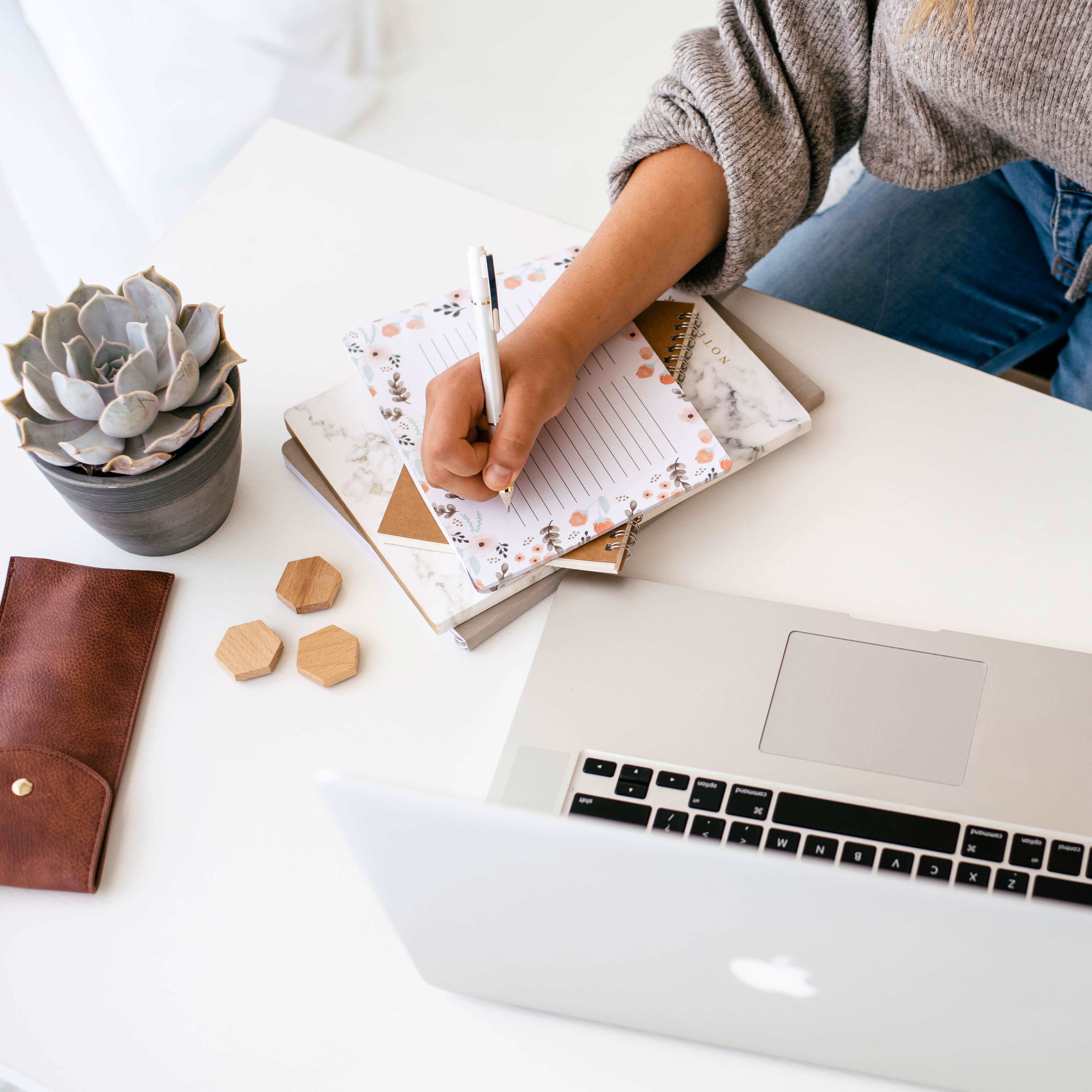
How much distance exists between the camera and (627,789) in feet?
1.57

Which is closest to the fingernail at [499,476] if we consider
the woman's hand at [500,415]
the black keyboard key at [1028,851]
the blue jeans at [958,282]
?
the woman's hand at [500,415]

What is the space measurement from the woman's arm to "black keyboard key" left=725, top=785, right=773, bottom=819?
0.69 ft

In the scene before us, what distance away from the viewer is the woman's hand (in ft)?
1.75

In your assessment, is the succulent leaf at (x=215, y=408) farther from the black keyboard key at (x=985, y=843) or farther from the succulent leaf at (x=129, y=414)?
the black keyboard key at (x=985, y=843)

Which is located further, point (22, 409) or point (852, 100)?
point (852, 100)

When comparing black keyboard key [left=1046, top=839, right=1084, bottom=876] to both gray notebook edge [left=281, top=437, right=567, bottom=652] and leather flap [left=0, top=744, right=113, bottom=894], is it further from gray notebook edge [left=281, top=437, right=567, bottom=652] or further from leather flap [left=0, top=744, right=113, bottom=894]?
leather flap [left=0, top=744, right=113, bottom=894]

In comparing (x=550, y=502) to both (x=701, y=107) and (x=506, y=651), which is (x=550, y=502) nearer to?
(x=506, y=651)

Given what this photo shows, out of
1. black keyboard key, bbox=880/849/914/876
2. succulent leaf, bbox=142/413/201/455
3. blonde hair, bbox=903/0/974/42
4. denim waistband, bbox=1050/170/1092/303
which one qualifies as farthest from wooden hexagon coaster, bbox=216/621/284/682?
denim waistband, bbox=1050/170/1092/303

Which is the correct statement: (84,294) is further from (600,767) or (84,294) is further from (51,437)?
(600,767)

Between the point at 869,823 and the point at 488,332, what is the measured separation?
0.32 m

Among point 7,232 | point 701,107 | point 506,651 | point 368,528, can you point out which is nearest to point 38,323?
point 368,528

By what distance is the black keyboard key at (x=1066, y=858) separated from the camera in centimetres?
45

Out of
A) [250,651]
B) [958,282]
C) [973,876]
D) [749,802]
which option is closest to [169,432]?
[250,651]

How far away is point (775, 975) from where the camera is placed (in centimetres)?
36
